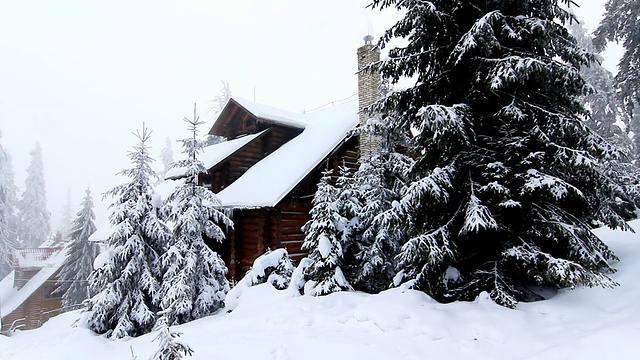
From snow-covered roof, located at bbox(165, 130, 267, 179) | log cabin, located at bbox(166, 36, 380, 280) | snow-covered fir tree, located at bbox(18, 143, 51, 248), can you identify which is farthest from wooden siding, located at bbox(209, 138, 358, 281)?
snow-covered fir tree, located at bbox(18, 143, 51, 248)

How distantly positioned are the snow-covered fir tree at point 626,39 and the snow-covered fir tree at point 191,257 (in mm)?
14232

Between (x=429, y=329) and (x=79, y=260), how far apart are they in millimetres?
27780

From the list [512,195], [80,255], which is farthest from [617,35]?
[80,255]

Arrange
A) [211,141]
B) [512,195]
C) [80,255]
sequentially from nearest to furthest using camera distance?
[512,195], [80,255], [211,141]

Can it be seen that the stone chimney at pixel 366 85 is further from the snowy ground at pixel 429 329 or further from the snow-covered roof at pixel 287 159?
the snowy ground at pixel 429 329

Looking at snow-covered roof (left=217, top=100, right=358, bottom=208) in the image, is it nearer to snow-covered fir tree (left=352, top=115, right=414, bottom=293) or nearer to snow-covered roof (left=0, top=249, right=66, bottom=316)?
snow-covered fir tree (left=352, top=115, right=414, bottom=293)

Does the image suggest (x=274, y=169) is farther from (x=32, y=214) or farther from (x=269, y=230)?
(x=32, y=214)

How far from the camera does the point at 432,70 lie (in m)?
6.84

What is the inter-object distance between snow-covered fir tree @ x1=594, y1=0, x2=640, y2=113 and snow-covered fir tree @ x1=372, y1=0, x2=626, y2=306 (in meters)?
8.30

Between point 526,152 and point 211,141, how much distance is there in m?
30.1

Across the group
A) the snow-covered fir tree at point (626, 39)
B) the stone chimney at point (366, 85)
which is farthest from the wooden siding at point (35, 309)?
the snow-covered fir tree at point (626, 39)

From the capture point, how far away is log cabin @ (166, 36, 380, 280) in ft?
44.0

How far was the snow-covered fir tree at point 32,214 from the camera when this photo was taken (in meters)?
46.2

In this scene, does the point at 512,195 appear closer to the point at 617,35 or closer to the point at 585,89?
the point at 585,89
